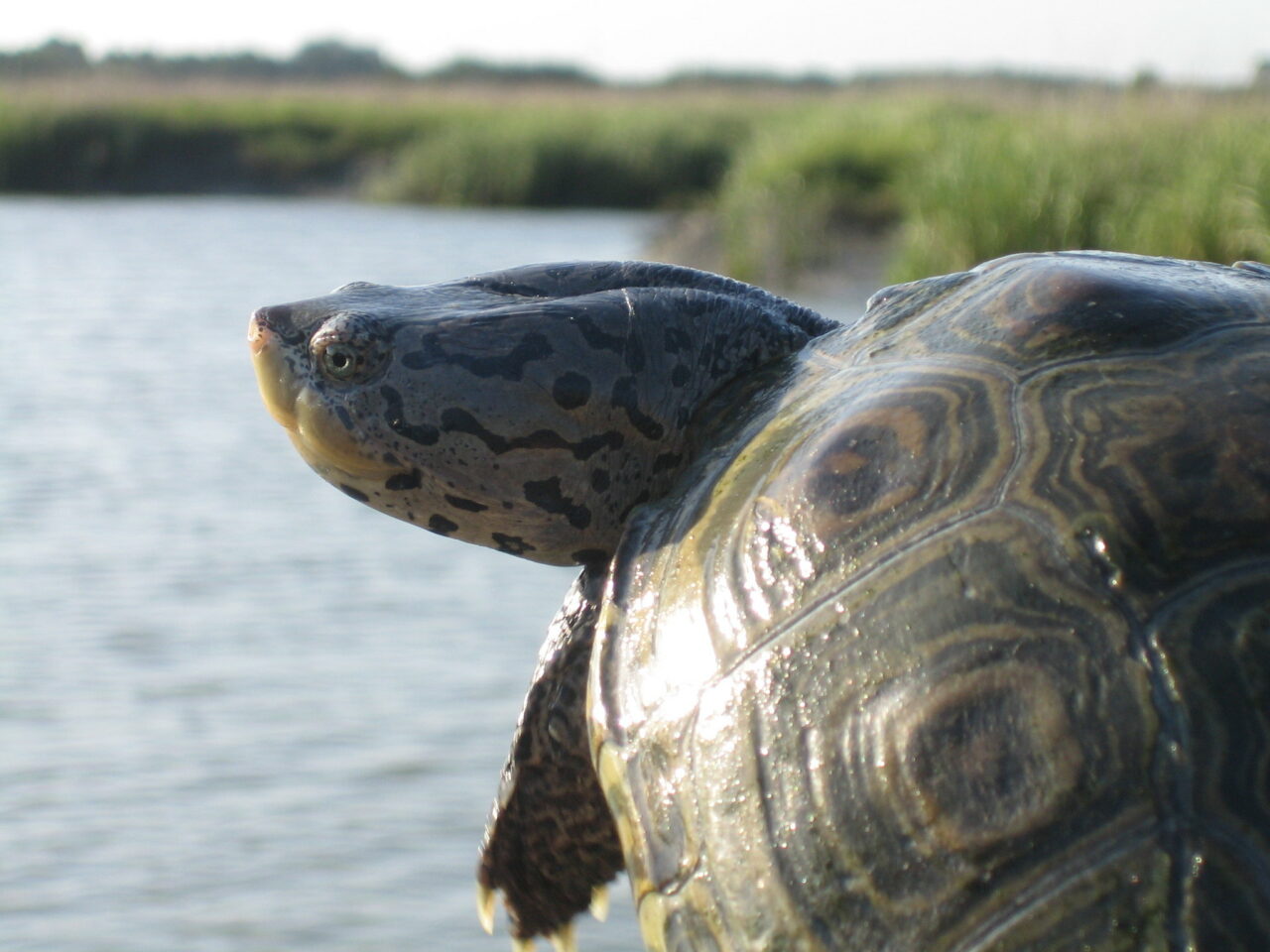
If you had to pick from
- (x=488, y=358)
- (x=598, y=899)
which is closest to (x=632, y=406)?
(x=488, y=358)

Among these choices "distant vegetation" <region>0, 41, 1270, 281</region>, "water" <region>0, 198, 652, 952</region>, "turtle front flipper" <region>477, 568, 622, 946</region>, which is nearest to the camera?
"turtle front flipper" <region>477, 568, 622, 946</region>

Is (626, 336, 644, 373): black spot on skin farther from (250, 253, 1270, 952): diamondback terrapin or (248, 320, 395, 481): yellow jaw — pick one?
(248, 320, 395, 481): yellow jaw

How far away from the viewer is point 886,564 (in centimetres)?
149

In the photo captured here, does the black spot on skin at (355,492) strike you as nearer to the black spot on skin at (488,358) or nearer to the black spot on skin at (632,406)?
the black spot on skin at (488,358)

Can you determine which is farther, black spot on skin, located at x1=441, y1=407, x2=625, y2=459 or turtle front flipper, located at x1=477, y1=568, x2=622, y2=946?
turtle front flipper, located at x1=477, y1=568, x2=622, y2=946

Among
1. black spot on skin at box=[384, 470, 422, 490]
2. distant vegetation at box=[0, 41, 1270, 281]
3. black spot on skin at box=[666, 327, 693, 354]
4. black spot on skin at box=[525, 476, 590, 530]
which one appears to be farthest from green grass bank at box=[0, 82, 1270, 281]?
black spot on skin at box=[384, 470, 422, 490]

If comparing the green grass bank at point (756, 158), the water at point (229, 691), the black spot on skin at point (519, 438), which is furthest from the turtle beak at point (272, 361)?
the green grass bank at point (756, 158)

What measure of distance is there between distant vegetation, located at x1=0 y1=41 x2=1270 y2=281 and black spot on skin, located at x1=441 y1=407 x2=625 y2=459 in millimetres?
5784

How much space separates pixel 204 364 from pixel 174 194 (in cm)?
1953

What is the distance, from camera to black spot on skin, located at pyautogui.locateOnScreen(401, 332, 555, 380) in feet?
6.15

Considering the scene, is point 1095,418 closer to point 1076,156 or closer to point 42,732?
point 42,732

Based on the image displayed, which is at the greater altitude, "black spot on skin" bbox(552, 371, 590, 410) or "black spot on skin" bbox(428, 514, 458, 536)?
"black spot on skin" bbox(552, 371, 590, 410)

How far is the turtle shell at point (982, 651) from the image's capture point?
1.31 m

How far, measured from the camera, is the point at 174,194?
2903 cm
